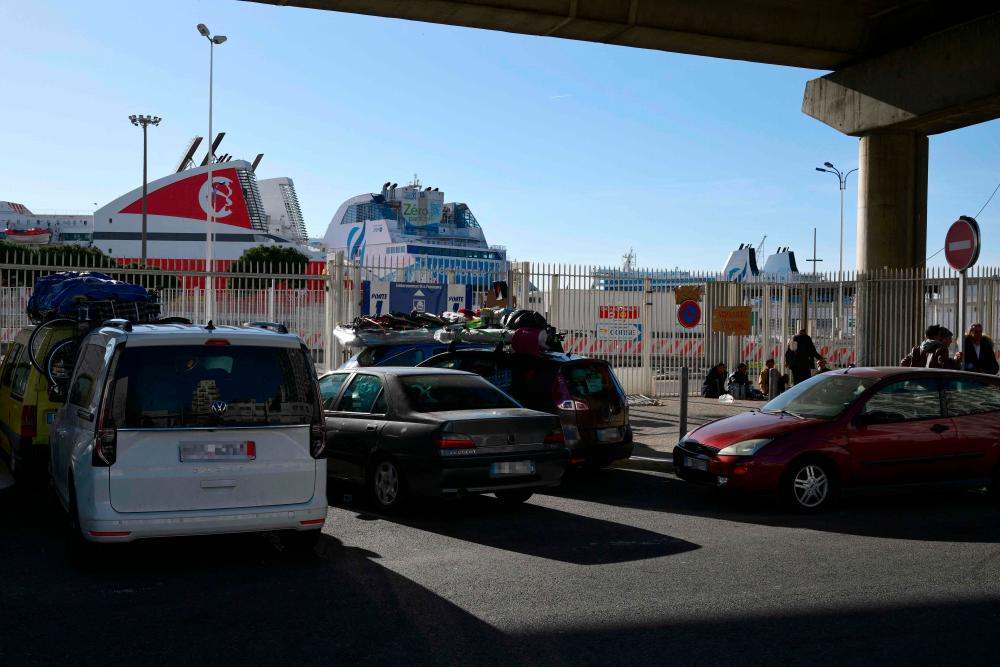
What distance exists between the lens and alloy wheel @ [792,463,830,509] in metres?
9.09

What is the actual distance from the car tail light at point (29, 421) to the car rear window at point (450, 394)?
10.7 feet

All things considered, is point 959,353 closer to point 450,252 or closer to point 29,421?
point 29,421

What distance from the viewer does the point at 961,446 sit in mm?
9531

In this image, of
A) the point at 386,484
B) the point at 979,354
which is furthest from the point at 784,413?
the point at 979,354

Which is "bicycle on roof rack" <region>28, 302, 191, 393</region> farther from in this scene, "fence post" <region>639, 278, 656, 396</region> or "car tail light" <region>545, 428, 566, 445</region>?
"fence post" <region>639, 278, 656, 396</region>

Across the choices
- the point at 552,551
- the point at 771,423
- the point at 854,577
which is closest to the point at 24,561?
the point at 552,551

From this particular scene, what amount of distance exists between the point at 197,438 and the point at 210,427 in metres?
0.11

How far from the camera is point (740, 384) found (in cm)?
1986

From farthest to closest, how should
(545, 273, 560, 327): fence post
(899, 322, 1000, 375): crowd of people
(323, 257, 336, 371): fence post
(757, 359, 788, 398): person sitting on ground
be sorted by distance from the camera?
(757, 359, 788, 398): person sitting on ground, (545, 273, 560, 327): fence post, (323, 257, 336, 371): fence post, (899, 322, 1000, 375): crowd of people

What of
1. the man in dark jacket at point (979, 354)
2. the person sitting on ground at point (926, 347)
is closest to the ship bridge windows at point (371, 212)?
the person sitting on ground at point (926, 347)

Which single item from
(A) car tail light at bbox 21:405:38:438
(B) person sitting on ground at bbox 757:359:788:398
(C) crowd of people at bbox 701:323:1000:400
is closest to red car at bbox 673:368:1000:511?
(C) crowd of people at bbox 701:323:1000:400

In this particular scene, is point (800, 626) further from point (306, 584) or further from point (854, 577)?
point (306, 584)

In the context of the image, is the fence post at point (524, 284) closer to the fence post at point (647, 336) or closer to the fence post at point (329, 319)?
the fence post at point (647, 336)

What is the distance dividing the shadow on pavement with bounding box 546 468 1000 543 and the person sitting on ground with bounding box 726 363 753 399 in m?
8.93
